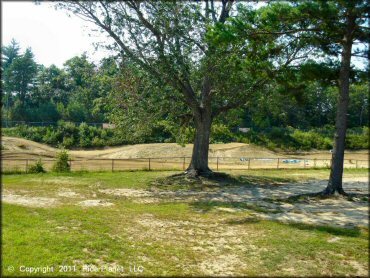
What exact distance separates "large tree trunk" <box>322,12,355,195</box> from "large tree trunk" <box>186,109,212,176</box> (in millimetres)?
7755

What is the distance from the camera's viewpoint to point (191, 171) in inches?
808

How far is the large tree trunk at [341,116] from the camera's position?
12.9m

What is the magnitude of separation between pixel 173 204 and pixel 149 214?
2.13m

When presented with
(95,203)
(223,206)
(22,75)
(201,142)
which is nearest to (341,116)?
(223,206)

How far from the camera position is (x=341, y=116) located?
13.6m

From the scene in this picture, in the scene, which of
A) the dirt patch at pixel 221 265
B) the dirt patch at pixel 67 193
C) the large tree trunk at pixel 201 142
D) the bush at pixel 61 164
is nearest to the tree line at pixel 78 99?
the large tree trunk at pixel 201 142

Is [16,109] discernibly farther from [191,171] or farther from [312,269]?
[312,269]

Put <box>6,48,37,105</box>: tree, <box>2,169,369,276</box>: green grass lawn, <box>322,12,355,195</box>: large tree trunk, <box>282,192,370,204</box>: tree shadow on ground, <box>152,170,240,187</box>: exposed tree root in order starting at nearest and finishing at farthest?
1. <box>2,169,369,276</box>: green grass lawn
2. <box>322,12,355,195</box>: large tree trunk
3. <box>282,192,370,204</box>: tree shadow on ground
4. <box>152,170,240,187</box>: exposed tree root
5. <box>6,48,37,105</box>: tree

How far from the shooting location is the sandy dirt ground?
1091 centimetres

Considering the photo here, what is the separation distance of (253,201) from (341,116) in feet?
14.9

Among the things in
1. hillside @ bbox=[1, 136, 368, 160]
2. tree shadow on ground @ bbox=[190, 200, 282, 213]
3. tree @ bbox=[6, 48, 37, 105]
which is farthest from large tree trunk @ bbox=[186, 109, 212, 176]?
tree @ bbox=[6, 48, 37, 105]

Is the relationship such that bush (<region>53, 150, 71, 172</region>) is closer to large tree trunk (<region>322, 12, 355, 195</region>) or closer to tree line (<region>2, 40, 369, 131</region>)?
tree line (<region>2, 40, 369, 131</region>)

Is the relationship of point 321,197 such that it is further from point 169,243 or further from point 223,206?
point 169,243

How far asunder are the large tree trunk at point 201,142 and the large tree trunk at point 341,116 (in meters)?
7.75
